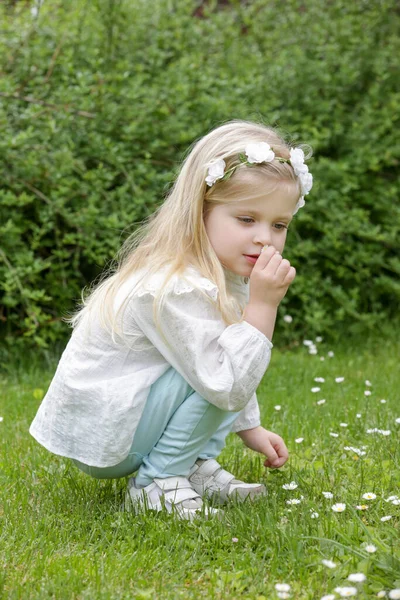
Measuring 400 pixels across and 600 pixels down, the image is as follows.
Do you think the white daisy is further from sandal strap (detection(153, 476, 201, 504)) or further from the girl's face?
the girl's face

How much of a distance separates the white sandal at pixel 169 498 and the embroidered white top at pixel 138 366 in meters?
0.14

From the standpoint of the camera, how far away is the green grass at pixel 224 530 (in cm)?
191

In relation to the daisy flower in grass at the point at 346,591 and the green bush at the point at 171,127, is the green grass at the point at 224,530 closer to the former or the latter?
the daisy flower in grass at the point at 346,591

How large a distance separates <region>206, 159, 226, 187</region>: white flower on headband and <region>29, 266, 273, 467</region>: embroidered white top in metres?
0.26

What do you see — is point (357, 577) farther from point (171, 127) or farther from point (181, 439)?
point (171, 127)

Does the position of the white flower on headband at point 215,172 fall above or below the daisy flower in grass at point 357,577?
above

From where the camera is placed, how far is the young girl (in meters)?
2.29

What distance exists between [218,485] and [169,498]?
0.20 m

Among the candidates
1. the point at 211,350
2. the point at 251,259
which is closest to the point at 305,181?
the point at 251,259

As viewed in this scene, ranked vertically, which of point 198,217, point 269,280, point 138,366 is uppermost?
point 198,217

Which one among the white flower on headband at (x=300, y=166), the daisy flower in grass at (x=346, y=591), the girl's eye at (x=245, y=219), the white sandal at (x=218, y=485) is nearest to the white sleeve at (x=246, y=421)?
the white sandal at (x=218, y=485)

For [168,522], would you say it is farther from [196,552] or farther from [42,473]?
[42,473]

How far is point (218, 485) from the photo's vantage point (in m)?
2.51

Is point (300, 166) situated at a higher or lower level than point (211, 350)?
higher
